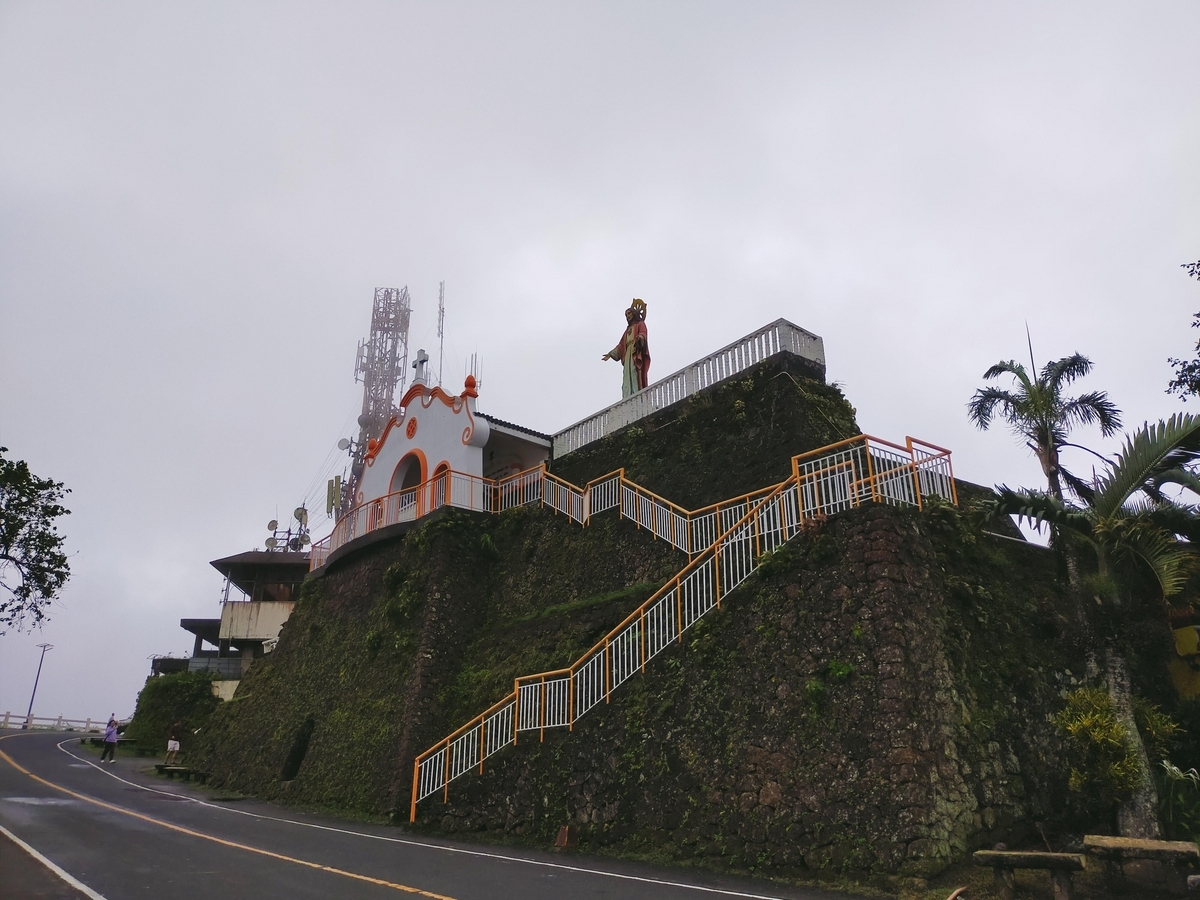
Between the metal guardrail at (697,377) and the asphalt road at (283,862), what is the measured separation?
33.3 ft

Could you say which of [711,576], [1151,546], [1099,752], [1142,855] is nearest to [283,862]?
[711,576]

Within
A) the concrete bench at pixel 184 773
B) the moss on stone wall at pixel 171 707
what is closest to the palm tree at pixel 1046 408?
the concrete bench at pixel 184 773

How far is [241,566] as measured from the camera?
43250 millimetres

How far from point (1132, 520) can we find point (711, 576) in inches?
221

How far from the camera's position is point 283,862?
1052 centimetres

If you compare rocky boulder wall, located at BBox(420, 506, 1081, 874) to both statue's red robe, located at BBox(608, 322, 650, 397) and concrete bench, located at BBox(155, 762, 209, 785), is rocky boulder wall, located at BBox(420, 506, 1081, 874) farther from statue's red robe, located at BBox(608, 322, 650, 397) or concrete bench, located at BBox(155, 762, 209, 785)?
concrete bench, located at BBox(155, 762, 209, 785)

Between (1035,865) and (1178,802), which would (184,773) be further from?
(1178,802)

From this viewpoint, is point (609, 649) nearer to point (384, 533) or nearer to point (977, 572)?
point (977, 572)

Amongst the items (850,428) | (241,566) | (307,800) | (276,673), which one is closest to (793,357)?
(850,428)

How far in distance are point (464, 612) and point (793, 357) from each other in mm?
9194

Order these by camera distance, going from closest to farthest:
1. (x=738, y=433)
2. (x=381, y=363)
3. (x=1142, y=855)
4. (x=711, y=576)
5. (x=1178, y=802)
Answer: (x=1142, y=855) → (x=1178, y=802) → (x=711, y=576) → (x=738, y=433) → (x=381, y=363)

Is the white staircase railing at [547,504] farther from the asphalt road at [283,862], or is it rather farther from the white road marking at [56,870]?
the white road marking at [56,870]

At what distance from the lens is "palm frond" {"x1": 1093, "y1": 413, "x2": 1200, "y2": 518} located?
10.5 m

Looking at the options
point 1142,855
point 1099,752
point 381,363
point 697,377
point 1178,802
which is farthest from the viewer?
point 381,363
